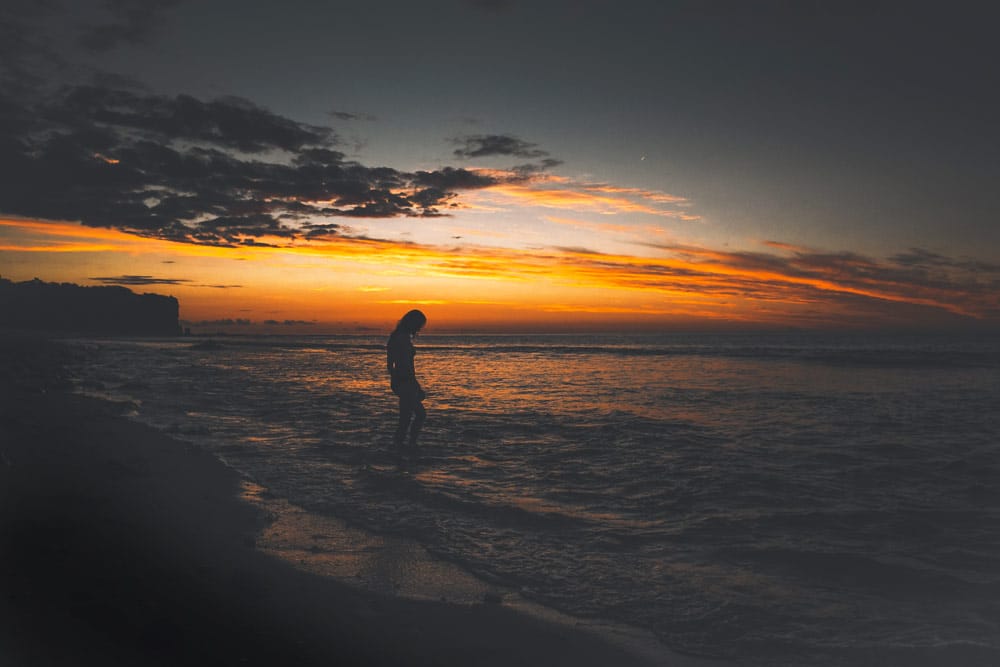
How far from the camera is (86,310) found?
148 m

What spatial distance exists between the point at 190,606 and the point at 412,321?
26.8 feet

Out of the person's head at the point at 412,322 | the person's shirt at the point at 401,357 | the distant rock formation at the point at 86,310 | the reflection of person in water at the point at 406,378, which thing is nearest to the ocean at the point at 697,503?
the reflection of person in water at the point at 406,378

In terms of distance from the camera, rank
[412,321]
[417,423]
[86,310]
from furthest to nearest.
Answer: [86,310] → [412,321] → [417,423]

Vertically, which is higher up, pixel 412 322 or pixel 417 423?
pixel 412 322

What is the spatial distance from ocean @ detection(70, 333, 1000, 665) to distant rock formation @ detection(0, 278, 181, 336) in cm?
15606

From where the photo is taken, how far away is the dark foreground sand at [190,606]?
339 cm

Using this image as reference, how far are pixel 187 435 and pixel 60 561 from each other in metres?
8.41

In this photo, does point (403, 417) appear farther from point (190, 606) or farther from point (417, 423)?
point (190, 606)

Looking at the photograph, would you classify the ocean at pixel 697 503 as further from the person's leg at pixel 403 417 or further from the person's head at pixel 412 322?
the person's head at pixel 412 322

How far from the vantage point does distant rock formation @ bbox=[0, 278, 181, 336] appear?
135875 millimetres

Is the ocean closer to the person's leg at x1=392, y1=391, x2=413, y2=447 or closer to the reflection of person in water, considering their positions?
the person's leg at x1=392, y1=391, x2=413, y2=447

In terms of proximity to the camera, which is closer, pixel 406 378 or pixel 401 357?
pixel 406 378

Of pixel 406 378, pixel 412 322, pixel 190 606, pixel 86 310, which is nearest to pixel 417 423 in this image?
pixel 406 378

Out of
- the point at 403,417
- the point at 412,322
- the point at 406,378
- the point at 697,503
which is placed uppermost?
the point at 412,322
